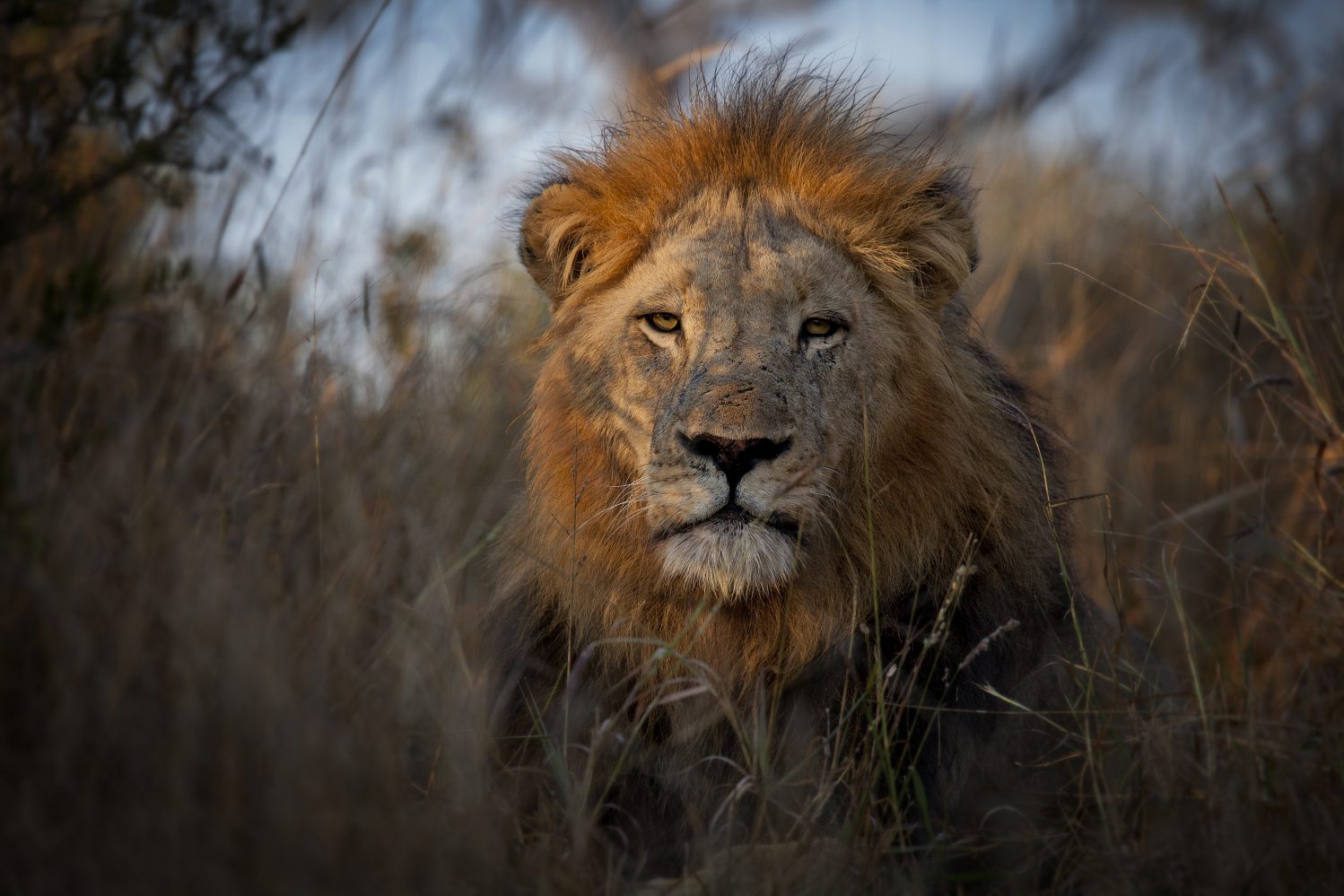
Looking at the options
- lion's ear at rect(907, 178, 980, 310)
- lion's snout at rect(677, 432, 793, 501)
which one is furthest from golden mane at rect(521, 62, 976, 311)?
lion's snout at rect(677, 432, 793, 501)

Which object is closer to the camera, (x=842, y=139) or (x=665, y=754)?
(x=665, y=754)

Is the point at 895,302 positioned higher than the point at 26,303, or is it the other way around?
the point at 26,303

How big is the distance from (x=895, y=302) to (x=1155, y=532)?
338 centimetres

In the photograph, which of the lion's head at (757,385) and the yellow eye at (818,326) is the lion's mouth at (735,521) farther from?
the yellow eye at (818,326)

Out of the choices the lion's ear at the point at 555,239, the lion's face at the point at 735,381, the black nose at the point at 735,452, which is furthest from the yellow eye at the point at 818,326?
the lion's ear at the point at 555,239

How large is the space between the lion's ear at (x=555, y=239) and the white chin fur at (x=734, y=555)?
114 centimetres

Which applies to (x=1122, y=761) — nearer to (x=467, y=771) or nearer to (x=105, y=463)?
(x=467, y=771)

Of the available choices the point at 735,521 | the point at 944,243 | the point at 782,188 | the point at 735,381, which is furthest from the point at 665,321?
the point at 944,243

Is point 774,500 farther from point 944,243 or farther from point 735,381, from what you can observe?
point 944,243

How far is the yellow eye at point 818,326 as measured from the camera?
10.5 feet

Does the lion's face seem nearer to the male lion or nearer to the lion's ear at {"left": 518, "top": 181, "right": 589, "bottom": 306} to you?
the male lion

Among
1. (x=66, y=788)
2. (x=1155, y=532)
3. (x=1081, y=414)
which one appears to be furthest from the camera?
(x=1081, y=414)

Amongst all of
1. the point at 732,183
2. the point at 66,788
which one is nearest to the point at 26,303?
the point at 66,788

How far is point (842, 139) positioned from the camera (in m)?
3.49
